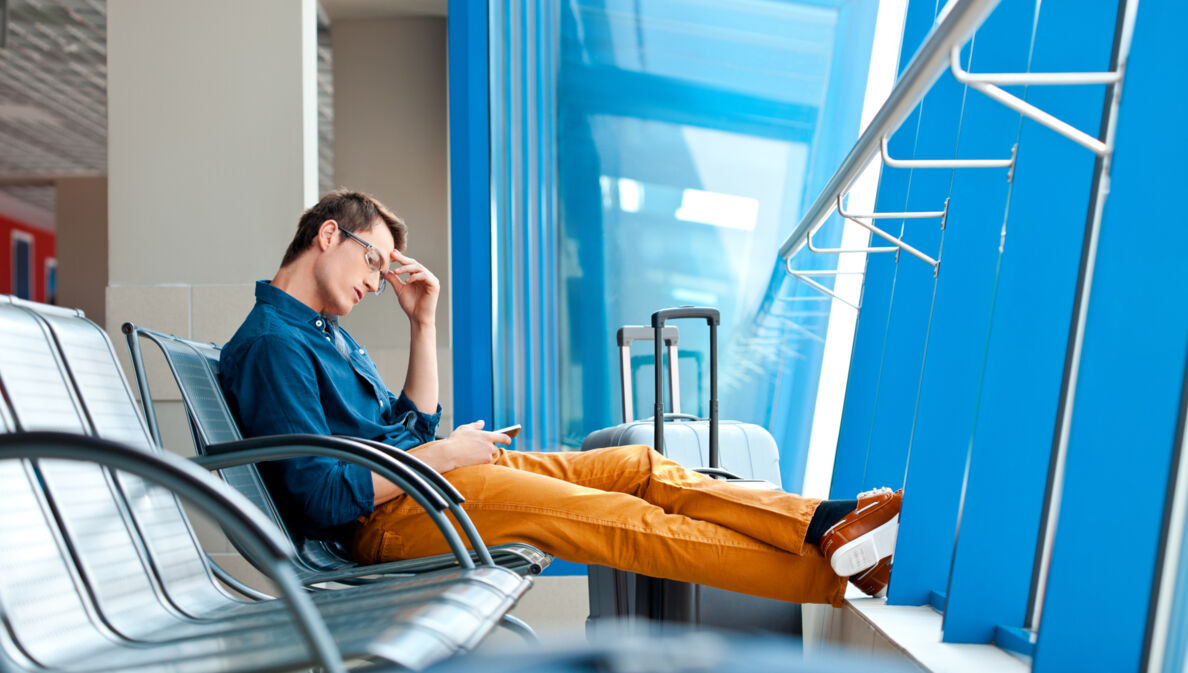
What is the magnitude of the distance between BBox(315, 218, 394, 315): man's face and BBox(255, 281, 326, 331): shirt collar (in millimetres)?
95

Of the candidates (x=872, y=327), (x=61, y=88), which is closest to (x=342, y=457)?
(x=872, y=327)

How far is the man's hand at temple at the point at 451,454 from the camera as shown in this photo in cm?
182

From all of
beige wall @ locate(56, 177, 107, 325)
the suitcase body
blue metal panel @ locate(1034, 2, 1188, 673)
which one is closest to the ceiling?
beige wall @ locate(56, 177, 107, 325)

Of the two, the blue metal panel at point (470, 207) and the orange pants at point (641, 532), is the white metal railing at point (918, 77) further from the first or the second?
the blue metal panel at point (470, 207)

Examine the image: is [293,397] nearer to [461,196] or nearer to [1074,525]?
[1074,525]

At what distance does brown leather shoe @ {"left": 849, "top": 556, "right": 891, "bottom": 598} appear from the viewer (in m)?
1.86

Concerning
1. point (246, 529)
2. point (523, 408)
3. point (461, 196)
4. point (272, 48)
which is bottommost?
point (523, 408)

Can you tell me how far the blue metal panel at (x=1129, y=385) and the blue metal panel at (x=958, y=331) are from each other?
585 mm

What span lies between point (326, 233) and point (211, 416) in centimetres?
52

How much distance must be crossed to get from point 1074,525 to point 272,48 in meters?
2.58

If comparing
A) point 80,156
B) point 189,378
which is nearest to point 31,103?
point 80,156

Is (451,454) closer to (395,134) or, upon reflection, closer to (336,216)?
(336,216)

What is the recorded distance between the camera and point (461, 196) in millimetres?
3428

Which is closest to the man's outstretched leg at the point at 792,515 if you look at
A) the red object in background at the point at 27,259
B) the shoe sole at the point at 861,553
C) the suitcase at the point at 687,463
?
the shoe sole at the point at 861,553
